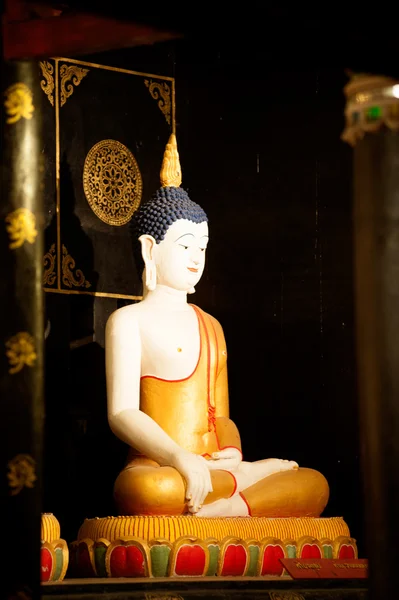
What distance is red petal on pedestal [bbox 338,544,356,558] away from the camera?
590 cm

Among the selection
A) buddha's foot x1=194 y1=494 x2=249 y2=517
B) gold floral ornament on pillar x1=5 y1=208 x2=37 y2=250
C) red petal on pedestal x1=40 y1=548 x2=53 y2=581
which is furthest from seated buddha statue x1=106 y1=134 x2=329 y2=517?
gold floral ornament on pillar x1=5 y1=208 x2=37 y2=250

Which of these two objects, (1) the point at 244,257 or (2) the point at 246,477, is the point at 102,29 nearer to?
(2) the point at 246,477

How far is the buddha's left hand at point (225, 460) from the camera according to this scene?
5.96 meters

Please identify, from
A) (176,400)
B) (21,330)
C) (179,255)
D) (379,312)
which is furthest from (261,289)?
(21,330)

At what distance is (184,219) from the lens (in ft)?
→ 20.8

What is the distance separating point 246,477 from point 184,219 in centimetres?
121

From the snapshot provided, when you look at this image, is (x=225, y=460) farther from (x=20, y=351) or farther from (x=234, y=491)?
(x=20, y=351)

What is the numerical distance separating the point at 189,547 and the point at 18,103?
2.23 meters

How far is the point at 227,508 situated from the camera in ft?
19.2

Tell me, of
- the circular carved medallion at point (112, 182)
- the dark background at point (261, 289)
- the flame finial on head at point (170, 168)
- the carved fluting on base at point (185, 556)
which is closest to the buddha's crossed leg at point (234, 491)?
the carved fluting on base at point (185, 556)

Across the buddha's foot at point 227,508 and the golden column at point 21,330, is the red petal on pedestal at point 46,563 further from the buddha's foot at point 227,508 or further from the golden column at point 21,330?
the golden column at point 21,330

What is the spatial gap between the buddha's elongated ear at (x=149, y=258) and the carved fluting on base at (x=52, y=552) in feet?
4.24

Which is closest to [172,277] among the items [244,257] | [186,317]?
[186,317]

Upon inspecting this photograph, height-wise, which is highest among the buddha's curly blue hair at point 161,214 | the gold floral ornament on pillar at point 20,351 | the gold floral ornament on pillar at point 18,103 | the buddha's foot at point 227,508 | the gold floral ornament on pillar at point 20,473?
the gold floral ornament on pillar at point 18,103
